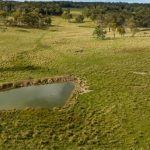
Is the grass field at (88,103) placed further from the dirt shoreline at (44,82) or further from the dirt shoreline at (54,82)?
the dirt shoreline at (44,82)

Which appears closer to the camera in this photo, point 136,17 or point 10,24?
point 10,24

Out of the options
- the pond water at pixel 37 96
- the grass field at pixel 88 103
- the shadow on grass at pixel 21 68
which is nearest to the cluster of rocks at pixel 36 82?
the pond water at pixel 37 96

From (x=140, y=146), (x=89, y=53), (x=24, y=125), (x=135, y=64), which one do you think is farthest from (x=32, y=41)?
(x=140, y=146)

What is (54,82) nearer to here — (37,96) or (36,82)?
(36,82)

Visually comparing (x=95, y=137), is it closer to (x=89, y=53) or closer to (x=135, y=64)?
(x=135, y=64)

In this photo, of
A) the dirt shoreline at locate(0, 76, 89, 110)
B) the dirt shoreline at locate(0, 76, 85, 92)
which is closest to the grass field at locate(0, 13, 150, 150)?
the dirt shoreline at locate(0, 76, 89, 110)

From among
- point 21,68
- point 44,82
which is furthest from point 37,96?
point 21,68

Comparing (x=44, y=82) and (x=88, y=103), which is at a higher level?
(x=44, y=82)
